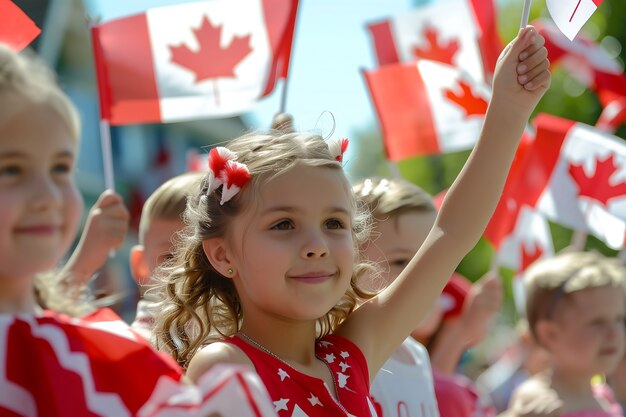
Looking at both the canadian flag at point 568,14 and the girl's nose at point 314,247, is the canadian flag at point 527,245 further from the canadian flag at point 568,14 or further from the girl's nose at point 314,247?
the girl's nose at point 314,247

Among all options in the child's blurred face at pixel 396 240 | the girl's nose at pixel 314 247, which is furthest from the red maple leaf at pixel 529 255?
the girl's nose at pixel 314 247

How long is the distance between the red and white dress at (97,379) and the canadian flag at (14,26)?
1.20m

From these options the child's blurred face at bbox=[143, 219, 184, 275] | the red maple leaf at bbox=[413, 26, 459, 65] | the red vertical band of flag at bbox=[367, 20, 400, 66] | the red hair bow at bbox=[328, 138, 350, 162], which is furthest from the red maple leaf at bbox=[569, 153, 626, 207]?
the red hair bow at bbox=[328, 138, 350, 162]

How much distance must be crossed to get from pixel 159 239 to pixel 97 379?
1899 millimetres

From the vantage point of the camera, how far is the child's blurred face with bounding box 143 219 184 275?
11.7ft

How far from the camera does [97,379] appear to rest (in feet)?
5.63

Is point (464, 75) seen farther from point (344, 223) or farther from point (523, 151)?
point (344, 223)

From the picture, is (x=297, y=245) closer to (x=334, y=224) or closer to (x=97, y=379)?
(x=334, y=224)

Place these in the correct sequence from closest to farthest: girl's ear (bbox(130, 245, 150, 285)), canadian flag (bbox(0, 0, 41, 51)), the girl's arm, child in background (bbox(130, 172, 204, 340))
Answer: the girl's arm, canadian flag (bbox(0, 0, 41, 51)), child in background (bbox(130, 172, 204, 340)), girl's ear (bbox(130, 245, 150, 285))

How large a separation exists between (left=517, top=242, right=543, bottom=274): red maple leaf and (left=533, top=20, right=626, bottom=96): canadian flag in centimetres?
150

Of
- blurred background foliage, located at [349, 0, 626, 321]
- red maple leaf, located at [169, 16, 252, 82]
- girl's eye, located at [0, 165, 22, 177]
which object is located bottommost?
blurred background foliage, located at [349, 0, 626, 321]

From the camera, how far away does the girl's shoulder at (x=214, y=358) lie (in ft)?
7.26

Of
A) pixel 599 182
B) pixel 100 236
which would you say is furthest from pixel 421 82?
pixel 100 236

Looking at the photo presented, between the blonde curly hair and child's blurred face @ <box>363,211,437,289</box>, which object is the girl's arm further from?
child's blurred face @ <box>363,211,437,289</box>
